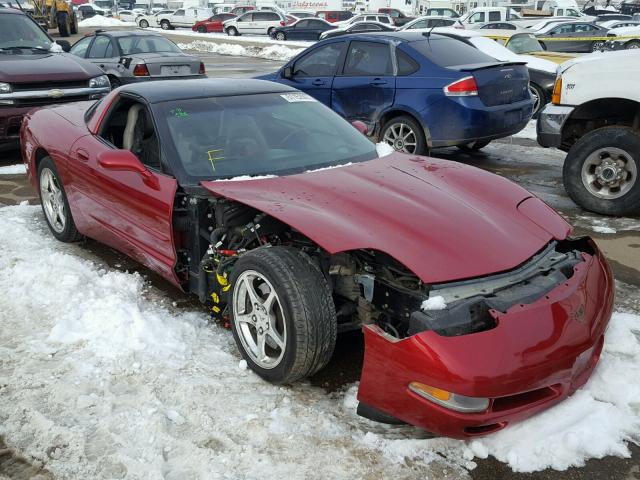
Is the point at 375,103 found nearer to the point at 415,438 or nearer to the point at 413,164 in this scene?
the point at 413,164

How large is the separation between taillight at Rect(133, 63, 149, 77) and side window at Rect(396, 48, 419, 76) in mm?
5834

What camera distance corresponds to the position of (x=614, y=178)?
5.94 metres

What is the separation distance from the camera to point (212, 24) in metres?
41.9

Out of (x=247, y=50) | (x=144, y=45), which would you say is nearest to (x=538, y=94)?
(x=144, y=45)

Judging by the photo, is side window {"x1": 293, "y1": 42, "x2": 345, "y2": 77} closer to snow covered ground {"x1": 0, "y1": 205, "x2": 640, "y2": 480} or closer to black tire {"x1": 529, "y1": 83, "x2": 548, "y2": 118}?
black tire {"x1": 529, "y1": 83, "x2": 548, "y2": 118}

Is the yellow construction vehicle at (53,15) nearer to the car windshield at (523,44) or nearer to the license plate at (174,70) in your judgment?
the license plate at (174,70)

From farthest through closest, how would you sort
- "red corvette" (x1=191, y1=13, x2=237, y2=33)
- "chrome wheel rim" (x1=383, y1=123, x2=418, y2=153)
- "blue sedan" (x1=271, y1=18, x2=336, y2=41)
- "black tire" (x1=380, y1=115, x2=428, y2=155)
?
"red corvette" (x1=191, y1=13, x2=237, y2=33), "blue sedan" (x1=271, y1=18, x2=336, y2=41), "chrome wheel rim" (x1=383, y1=123, x2=418, y2=153), "black tire" (x1=380, y1=115, x2=428, y2=155)

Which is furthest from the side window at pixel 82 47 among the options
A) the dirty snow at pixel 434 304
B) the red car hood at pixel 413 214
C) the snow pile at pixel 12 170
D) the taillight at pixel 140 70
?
the dirty snow at pixel 434 304

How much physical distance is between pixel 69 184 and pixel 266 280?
243 centimetres

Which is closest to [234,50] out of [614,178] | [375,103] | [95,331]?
[375,103]

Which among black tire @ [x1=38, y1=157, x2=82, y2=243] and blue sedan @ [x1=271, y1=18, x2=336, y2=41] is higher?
black tire @ [x1=38, y1=157, x2=82, y2=243]

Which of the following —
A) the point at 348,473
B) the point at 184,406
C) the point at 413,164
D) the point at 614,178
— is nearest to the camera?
the point at 348,473

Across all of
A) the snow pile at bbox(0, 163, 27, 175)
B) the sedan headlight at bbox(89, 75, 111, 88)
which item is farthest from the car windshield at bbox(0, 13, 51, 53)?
the snow pile at bbox(0, 163, 27, 175)

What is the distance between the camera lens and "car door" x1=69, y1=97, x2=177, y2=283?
373 cm
